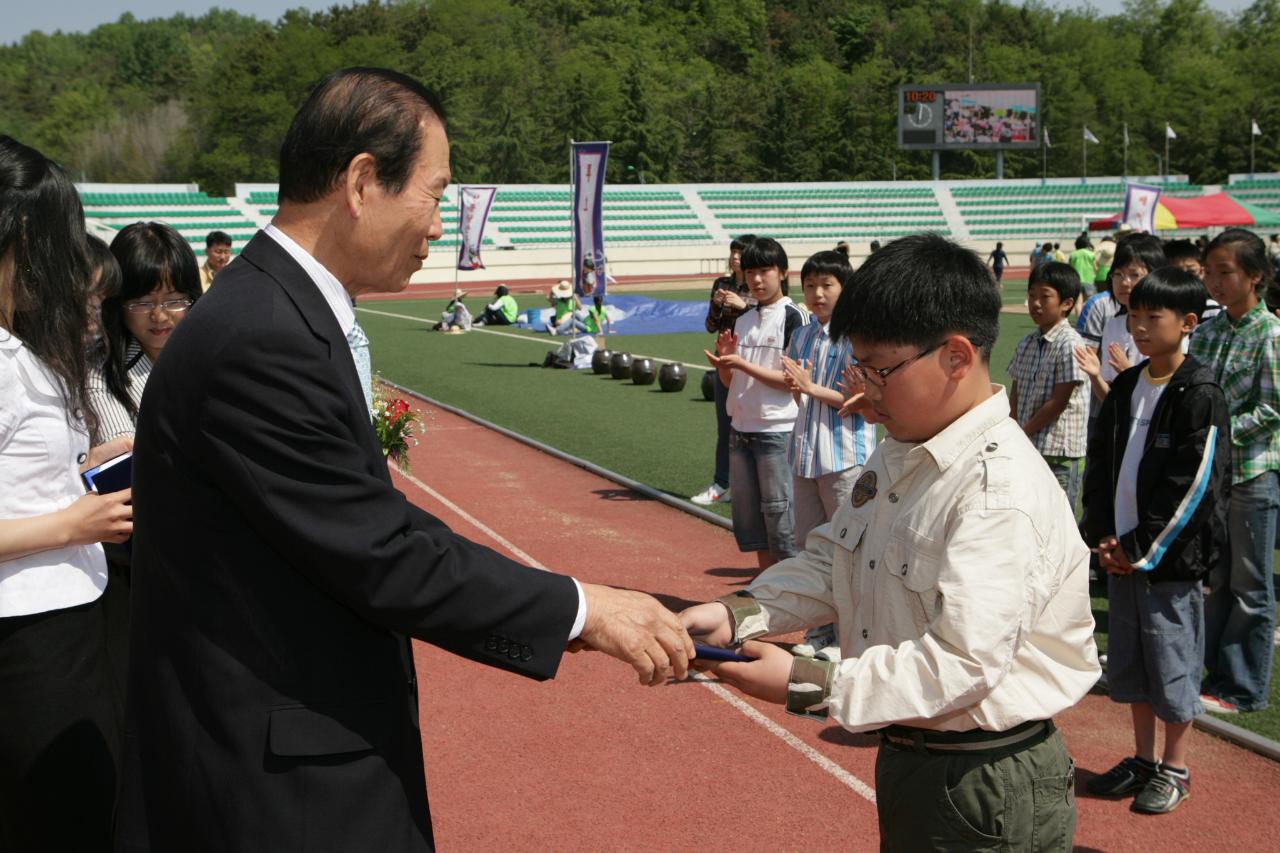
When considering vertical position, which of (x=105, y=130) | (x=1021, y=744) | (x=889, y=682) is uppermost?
(x=105, y=130)

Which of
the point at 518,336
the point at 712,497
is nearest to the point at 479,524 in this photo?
the point at 712,497

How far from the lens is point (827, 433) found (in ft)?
22.4

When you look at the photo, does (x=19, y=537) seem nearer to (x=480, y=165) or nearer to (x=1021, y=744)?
(x=1021, y=744)

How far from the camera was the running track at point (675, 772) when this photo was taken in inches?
194

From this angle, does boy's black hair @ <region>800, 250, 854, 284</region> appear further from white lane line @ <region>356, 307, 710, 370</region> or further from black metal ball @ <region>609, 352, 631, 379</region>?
white lane line @ <region>356, 307, 710, 370</region>

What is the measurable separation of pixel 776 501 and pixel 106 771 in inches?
194

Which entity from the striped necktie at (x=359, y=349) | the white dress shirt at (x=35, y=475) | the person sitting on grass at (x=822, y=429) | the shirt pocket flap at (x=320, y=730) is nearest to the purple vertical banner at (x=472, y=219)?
the person sitting on grass at (x=822, y=429)

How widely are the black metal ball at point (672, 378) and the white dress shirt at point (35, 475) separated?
15.8m

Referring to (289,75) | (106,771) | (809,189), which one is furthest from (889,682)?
(289,75)

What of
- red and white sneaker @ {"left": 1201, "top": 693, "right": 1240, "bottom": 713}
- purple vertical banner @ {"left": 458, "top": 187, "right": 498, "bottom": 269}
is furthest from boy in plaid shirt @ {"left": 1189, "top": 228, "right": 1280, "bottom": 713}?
purple vertical banner @ {"left": 458, "top": 187, "right": 498, "bottom": 269}

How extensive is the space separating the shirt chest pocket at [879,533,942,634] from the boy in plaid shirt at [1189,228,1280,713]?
13.5 ft

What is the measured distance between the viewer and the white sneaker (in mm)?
11234

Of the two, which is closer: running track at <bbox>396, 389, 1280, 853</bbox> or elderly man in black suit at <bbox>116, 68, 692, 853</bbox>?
elderly man in black suit at <bbox>116, 68, 692, 853</bbox>

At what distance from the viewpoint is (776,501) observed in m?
7.66
